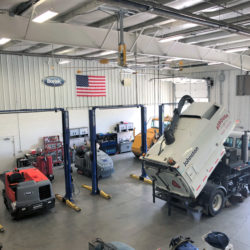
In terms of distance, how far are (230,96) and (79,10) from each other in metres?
12.8

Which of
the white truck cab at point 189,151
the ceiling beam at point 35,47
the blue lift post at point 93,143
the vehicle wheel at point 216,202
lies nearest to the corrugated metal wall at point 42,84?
the ceiling beam at point 35,47

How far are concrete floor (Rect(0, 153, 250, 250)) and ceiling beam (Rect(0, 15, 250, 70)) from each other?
5.19 m

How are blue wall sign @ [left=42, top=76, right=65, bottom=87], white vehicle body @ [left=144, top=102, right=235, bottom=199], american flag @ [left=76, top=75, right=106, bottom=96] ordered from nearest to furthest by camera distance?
white vehicle body @ [left=144, top=102, right=235, bottom=199] < blue wall sign @ [left=42, top=76, right=65, bottom=87] < american flag @ [left=76, top=75, right=106, bottom=96]

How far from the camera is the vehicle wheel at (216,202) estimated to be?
24.4ft

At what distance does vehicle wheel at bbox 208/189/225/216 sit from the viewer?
24.4 ft

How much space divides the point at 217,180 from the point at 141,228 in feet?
9.65

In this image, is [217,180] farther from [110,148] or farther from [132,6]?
[110,148]

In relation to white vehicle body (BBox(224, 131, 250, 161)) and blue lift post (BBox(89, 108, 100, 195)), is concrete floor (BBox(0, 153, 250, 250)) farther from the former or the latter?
white vehicle body (BBox(224, 131, 250, 161))

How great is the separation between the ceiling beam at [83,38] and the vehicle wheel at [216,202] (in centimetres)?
513

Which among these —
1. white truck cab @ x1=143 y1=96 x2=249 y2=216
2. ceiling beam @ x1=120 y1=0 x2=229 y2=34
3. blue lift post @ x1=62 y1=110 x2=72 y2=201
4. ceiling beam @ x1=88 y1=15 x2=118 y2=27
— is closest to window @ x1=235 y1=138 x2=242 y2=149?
white truck cab @ x1=143 y1=96 x2=249 y2=216

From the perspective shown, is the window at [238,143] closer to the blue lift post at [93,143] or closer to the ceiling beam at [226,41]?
the ceiling beam at [226,41]

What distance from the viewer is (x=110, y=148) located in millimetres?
15992

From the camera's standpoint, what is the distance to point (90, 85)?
15156mm

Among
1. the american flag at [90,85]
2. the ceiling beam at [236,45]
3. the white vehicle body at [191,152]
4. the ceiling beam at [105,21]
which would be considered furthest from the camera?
the american flag at [90,85]
